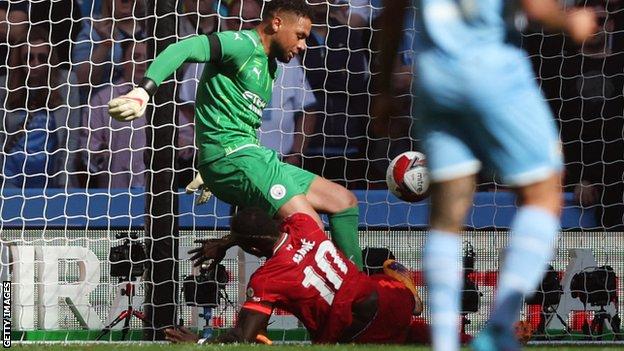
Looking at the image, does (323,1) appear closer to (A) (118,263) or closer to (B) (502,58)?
(A) (118,263)

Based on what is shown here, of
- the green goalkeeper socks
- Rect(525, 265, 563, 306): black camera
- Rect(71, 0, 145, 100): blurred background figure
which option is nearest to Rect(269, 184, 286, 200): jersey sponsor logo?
the green goalkeeper socks

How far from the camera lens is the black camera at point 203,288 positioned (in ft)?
28.0

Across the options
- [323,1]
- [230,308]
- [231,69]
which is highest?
[323,1]

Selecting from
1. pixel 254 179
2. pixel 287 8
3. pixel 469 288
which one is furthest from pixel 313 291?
pixel 469 288

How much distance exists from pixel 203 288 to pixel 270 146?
5.03 ft

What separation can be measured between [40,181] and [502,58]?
701 cm

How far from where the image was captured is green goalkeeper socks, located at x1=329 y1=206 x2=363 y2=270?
716 cm

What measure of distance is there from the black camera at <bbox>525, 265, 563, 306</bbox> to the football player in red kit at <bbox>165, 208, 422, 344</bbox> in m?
2.46

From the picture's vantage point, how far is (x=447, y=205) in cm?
357

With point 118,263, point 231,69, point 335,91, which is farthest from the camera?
point 335,91

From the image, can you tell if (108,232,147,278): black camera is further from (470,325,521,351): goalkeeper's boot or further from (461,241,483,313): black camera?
(470,325,521,351): goalkeeper's boot

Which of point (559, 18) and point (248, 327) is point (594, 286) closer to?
point (248, 327)

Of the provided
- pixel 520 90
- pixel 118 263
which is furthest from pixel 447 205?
pixel 118 263

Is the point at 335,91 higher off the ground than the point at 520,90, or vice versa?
the point at 335,91
